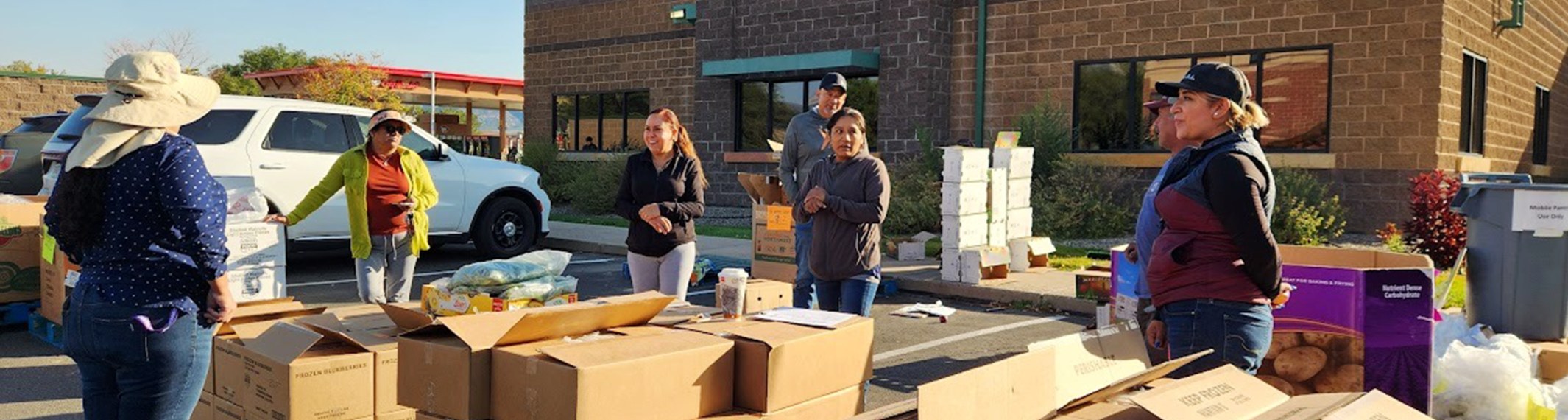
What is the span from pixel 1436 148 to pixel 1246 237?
11.5m

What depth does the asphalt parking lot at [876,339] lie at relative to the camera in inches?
252

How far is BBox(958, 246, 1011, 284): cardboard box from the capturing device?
35.3 feet

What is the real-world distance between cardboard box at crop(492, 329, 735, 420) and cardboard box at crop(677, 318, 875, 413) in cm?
7

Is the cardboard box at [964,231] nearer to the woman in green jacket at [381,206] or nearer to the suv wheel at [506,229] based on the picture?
the suv wheel at [506,229]

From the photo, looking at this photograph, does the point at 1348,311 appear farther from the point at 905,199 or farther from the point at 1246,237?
the point at 905,199

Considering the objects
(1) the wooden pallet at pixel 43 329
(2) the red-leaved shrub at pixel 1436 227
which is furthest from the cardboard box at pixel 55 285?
(2) the red-leaved shrub at pixel 1436 227

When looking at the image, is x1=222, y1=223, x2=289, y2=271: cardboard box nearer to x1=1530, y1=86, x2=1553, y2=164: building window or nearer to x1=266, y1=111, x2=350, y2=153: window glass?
x1=266, y1=111, x2=350, y2=153: window glass

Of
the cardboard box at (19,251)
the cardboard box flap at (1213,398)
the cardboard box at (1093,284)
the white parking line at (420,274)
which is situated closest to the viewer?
the cardboard box flap at (1213,398)

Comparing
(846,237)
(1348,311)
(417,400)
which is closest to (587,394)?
(417,400)

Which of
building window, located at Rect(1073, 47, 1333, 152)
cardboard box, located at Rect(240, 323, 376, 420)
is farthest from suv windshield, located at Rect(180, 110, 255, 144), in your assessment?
building window, located at Rect(1073, 47, 1333, 152)

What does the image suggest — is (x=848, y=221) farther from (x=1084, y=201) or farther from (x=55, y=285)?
(x=1084, y=201)

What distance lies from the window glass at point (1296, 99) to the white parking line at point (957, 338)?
6.68 meters

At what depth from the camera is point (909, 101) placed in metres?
17.5

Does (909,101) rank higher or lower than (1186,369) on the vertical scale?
higher
